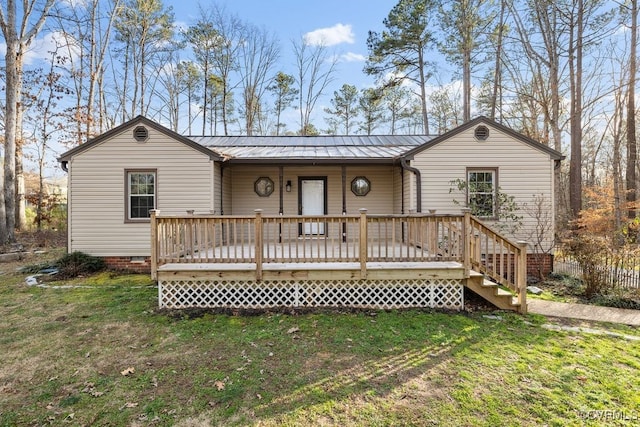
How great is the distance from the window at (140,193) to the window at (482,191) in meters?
8.29

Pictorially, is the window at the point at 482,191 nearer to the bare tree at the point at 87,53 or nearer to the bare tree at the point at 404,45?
the bare tree at the point at 404,45

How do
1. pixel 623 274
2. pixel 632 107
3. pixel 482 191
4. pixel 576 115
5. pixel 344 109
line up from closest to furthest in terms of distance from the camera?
pixel 623 274 → pixel 482 191 → pixel 632 107 → pixel 576 115 → pixel 344 109

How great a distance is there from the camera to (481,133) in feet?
28.1

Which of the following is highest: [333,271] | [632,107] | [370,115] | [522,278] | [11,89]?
[370,115]

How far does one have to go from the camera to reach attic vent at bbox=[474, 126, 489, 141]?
8523mm

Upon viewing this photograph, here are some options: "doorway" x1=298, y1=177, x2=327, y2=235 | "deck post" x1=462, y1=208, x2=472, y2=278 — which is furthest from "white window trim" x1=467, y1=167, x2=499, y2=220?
"doorway" x1=298, y1=177, x2=327, y2=235

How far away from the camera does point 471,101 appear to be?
18906 mm

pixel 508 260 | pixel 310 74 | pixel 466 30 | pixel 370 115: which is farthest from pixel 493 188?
pixel 310 74

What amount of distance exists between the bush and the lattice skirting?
3886mm

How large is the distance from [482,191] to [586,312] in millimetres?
3713

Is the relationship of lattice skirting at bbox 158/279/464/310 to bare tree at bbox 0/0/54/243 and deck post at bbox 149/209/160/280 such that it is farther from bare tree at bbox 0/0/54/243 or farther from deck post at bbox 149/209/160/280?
bare tree at bbox 0/0/54/243

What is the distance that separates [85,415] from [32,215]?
63.0 feet

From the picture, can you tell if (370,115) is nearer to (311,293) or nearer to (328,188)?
(328,188)

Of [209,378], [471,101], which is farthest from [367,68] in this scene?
[209,378]
